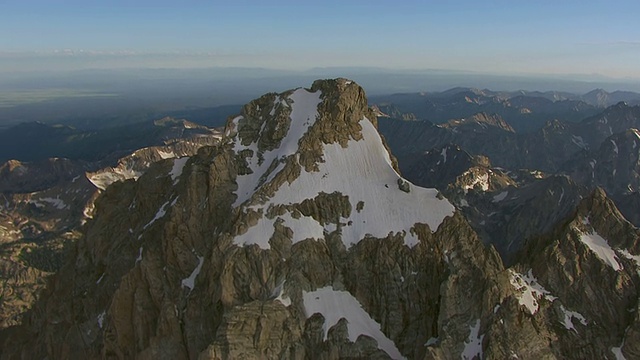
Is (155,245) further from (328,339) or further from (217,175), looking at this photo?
(328,339)

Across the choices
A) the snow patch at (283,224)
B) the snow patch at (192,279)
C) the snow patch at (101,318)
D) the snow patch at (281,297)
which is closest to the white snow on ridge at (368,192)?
the snow patch at (283,224)

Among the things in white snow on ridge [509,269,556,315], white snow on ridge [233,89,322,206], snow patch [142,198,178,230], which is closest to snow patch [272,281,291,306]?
white snow on ridge [233,89,322,206]

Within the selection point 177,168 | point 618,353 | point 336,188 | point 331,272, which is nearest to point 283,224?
point 331,272

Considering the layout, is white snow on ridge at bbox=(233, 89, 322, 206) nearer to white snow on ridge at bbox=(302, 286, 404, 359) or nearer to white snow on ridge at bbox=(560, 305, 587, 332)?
white snow on ridge at bbox=(302, 286, 404, 359)

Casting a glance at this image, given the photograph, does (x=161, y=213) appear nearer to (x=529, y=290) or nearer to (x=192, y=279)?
(x=192, y=279)

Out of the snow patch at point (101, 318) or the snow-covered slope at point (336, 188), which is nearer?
the snow-covered slope at point (336, 188)

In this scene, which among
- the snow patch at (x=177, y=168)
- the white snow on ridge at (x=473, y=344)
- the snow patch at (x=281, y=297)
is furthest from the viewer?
the snow patch at (x=177, y=168)

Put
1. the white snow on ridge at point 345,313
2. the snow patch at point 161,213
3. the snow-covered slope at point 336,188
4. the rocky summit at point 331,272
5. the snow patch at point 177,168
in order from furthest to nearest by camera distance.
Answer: the snow patch at point 177,168 < the snow patch at point 161,213 < the snow-covered slope at point 336,188 < the white snow on ridge at point 345,313 < the rocky summit at point 331,272

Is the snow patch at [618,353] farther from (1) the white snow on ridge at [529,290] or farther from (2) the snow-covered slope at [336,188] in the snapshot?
(2) the snow-covered slope at [336,188]

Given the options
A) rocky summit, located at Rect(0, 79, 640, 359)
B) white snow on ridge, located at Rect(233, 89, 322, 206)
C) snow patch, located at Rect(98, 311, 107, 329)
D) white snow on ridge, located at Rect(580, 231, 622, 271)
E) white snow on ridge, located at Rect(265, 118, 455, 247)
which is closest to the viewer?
rocky summit, located at Rect(0, 79, 640, 359)
